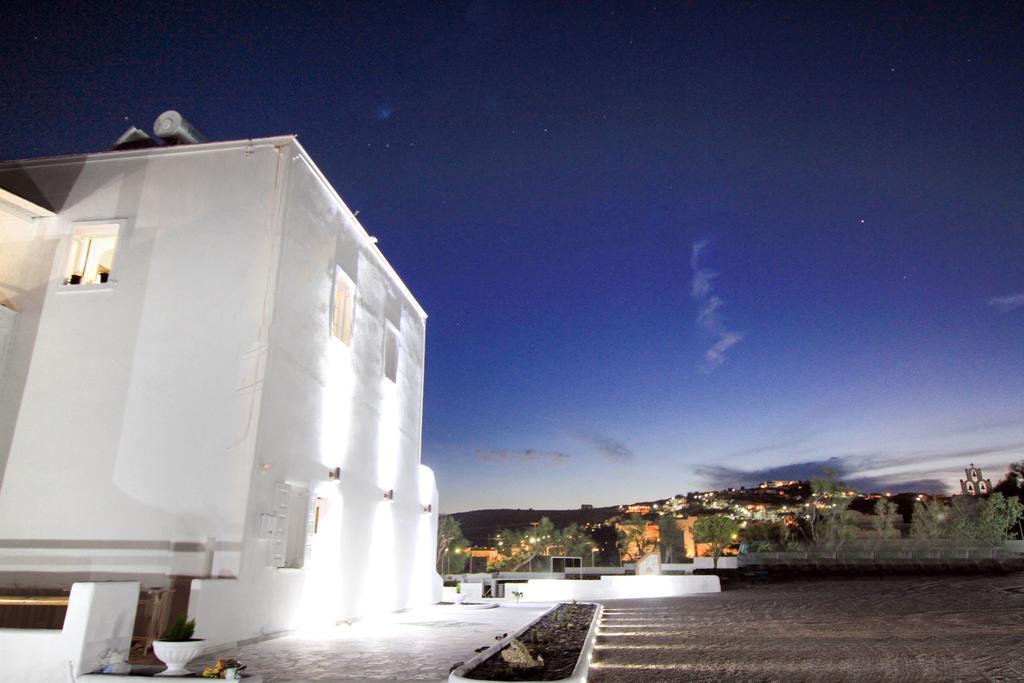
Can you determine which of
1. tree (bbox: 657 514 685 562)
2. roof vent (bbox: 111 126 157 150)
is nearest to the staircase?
roof vent (bbox: 111 126 157 150)

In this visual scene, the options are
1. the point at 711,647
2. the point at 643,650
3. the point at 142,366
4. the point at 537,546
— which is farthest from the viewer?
the point at 537,546

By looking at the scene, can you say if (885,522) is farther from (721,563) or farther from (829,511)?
(721,563)

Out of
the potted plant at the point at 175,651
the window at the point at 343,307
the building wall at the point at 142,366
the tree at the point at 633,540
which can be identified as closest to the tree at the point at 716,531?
the tree at the point at 633,540

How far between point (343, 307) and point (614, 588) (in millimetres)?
15025

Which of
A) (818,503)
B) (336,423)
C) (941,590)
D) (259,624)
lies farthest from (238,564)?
(818,503)

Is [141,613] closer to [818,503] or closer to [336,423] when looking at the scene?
[336,423]

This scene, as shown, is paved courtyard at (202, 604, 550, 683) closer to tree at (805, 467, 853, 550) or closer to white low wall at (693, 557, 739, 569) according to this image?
white low wall at (693, 557, 739, 569)

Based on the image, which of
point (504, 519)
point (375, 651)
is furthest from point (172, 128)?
point (504, 519)

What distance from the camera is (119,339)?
8.45 m

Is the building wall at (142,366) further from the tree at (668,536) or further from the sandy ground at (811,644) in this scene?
the tree at (668,536)

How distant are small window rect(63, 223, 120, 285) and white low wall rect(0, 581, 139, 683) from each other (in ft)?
19.1

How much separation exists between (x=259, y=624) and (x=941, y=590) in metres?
25.5

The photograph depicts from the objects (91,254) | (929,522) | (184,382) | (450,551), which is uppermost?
(91,254)

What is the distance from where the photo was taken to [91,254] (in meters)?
9.63
